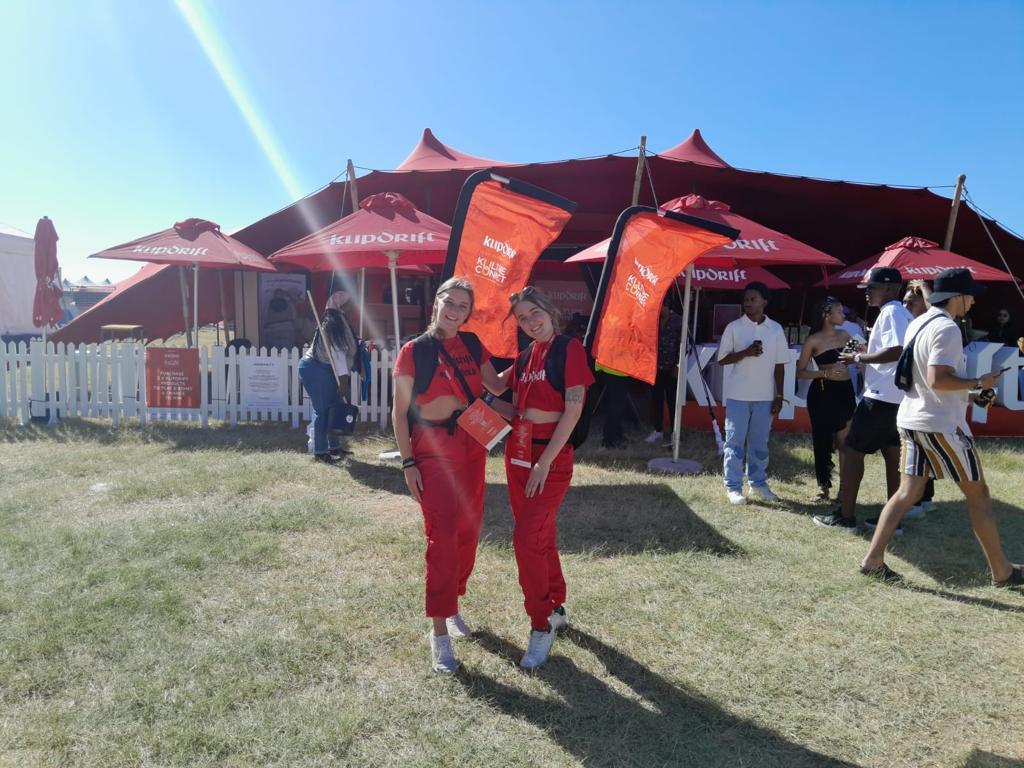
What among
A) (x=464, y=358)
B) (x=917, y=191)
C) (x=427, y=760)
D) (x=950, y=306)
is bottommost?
(x=427, y=760)

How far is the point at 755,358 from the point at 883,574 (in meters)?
1.99

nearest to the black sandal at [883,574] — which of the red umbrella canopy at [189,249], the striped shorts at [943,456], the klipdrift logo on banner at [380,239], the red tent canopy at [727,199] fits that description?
the striped shorts at [943,456]

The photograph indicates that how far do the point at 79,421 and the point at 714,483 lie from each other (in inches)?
331

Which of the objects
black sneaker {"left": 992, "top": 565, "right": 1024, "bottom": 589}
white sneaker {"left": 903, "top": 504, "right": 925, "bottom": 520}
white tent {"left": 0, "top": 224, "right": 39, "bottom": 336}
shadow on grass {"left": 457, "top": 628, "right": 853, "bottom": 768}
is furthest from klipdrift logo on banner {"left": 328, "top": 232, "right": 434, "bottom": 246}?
white tent {"left": 0, "top": 224, "right": 39, "bottom": 336}

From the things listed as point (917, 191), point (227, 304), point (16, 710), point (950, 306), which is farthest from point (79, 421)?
point (917, 191)

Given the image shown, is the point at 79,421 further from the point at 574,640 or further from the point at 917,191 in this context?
the point at 917,191

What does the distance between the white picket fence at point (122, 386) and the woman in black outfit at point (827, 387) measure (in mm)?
5296

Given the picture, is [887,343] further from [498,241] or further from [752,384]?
[498,241]

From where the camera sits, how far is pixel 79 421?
8.83 meters

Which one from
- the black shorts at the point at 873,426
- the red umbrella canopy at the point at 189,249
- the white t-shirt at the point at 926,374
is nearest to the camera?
the white t-shirt at the point at 926,374

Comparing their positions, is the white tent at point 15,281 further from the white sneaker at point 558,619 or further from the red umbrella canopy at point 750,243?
the white sneaker at point 558,619

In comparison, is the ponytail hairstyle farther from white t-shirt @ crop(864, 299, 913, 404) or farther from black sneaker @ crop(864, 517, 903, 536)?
black sneaker @ crop(864, 517, 903, 536)

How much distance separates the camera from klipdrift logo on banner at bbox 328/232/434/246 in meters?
6.53

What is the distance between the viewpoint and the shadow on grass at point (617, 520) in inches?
180
